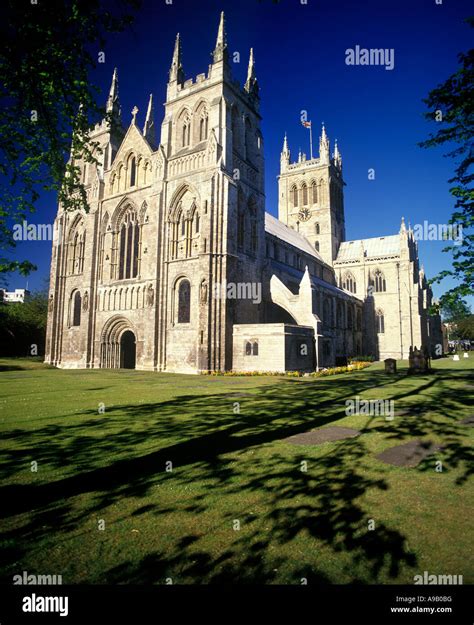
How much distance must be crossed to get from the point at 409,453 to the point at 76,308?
3621 centimetres

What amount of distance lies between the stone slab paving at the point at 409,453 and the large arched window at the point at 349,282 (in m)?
51.9

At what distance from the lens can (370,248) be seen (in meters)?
58.4

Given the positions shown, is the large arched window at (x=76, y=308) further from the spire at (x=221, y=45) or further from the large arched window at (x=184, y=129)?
the spire at (x=221, y=45)

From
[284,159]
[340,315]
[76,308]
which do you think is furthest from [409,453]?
[284,159]

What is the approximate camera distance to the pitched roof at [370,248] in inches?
2215

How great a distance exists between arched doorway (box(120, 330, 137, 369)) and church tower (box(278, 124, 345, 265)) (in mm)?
36432

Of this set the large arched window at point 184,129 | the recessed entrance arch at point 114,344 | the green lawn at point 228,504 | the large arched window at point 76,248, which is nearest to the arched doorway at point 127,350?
the recessed entrance arch at point 114,344

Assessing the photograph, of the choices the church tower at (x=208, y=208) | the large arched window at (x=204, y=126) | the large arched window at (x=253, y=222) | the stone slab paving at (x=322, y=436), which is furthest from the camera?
the large arched window at (x=253, y=222)

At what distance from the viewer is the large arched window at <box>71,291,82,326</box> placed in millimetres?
36219

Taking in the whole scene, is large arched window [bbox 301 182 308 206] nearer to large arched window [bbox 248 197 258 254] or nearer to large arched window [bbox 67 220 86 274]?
large arched window [bbox 248 197 258 254]

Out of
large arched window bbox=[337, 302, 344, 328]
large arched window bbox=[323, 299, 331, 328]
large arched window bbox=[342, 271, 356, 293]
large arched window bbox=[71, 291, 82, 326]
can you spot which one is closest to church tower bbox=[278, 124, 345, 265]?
large arched window bbox=[342, 271, 356, 293]

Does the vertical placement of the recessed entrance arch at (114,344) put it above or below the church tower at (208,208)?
below

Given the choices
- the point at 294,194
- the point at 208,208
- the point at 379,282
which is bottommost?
the point at 379,282

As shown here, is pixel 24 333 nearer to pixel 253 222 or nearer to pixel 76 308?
pixel 76 308
